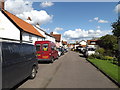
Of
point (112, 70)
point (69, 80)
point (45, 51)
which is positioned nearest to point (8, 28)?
point (45, 51)

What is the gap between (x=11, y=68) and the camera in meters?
4.94

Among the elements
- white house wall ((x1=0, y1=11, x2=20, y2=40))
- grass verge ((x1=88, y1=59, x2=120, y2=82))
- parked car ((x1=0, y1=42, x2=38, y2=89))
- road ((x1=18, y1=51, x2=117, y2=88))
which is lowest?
road ((x1=18, y1=51, x2=117, y2=88))

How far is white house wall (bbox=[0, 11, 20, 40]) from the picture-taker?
18.8 metres

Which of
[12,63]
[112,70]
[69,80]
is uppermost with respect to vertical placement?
[12,63]

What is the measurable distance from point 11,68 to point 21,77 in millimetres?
1172

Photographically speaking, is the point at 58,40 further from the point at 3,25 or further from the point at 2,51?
the point at 2,51

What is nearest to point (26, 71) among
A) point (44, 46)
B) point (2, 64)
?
point (2, 64)

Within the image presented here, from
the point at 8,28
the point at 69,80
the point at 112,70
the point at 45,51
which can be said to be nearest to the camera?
the point at 69,80

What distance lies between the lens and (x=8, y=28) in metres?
19.2

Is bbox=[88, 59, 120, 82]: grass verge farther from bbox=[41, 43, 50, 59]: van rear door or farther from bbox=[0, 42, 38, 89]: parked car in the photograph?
bbox=[41, 43, 50, 59]: van rear door

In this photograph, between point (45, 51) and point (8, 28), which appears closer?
point (45, 51)

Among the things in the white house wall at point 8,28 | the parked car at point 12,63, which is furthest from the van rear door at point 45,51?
the parked car at point 12,63

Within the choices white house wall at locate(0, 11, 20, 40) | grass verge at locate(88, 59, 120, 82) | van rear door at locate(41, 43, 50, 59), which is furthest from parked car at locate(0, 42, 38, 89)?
white house wall at locate(0, 11, 20, 40)

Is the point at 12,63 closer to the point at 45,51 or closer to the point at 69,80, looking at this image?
the point at 69,80
